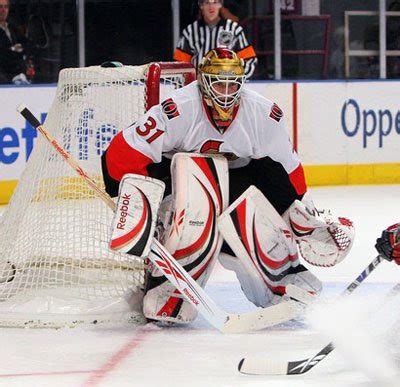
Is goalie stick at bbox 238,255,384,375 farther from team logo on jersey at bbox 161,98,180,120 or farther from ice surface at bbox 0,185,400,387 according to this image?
team logo on jersey at bbox 161,98,180,120

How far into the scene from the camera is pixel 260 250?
11.9ft

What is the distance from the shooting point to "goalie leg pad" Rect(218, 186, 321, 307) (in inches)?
140

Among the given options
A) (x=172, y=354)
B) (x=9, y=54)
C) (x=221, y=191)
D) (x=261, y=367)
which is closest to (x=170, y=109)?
(x=221, y=191)

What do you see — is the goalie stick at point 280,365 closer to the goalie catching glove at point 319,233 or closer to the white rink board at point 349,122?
the goalie catching glove at point 319,233

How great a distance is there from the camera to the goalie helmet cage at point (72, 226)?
3627mm

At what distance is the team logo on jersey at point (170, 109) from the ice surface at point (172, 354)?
1.88 ft

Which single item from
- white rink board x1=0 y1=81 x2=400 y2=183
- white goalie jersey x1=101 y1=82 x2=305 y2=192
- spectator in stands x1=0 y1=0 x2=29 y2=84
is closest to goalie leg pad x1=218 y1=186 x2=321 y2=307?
white goalie jersey x1=101 y1=82 x2=305 y2=192

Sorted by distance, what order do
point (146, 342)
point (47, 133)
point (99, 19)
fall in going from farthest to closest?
point (99, 19) → point (47, 133) → point (146, 342)

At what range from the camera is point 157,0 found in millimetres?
7785

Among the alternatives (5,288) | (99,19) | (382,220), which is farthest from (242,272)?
(99,19)

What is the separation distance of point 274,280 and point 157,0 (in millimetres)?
4371

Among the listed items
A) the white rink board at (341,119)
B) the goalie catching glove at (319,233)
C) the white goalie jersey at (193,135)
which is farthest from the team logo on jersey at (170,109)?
the white rink board at (341,119)

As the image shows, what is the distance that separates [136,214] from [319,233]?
0.62 m

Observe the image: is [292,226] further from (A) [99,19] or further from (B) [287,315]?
(A) [99,19]
